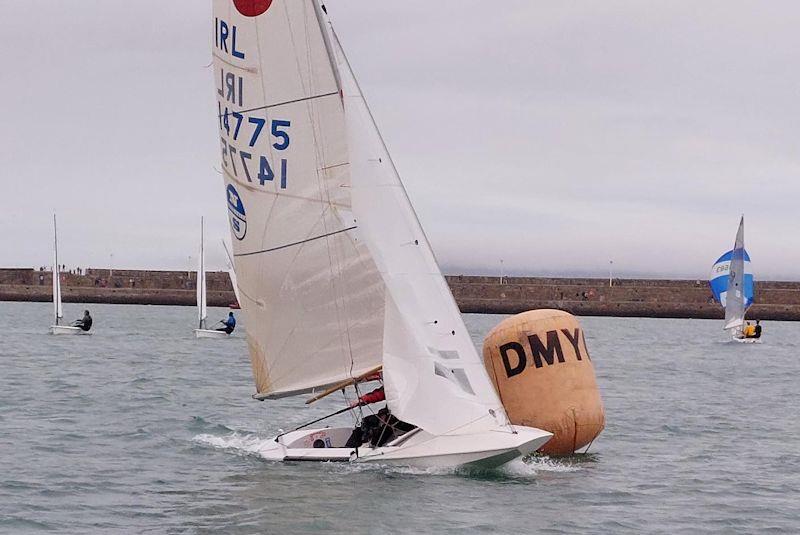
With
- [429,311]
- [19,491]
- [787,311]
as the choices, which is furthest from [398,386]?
[787,311]

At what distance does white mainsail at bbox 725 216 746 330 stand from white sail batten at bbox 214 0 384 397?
154 feet

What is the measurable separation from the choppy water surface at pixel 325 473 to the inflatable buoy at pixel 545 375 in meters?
0.61

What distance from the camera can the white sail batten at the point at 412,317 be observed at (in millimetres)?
16703

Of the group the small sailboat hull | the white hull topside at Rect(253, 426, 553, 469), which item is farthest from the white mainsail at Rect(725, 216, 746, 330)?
the white hull topside at Rect(253, 426, 553, 469)

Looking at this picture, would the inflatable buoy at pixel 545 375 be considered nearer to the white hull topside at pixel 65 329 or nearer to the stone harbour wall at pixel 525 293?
the white hull topside at pixel 65 329

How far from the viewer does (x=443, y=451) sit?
55.2 ft

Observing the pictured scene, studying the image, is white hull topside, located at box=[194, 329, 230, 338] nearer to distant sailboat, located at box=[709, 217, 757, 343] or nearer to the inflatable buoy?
distant sailboat, located at box=[709, 217, 757, 343]

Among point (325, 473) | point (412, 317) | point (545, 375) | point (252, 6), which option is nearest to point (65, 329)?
point (252, 6)

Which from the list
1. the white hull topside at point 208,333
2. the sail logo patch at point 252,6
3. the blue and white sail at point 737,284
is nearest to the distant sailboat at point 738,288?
the blue and white sail at point 737,284

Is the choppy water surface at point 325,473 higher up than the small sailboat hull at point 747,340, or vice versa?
the choppy water surface at point 325,473

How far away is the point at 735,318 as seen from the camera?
62.8 m

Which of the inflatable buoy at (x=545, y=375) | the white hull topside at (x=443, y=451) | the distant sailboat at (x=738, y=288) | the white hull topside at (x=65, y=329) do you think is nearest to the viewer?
the white hull topside at (x=443, y=451)

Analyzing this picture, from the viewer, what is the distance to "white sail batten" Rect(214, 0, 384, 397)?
57.9 feet

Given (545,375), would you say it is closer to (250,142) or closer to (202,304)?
(250,142)
